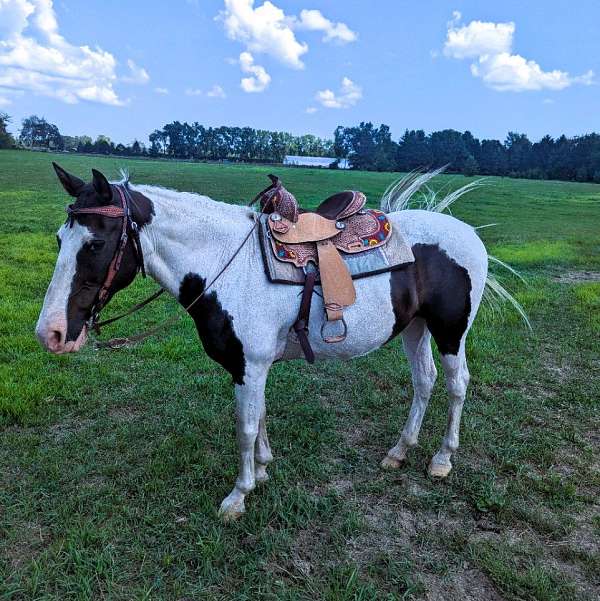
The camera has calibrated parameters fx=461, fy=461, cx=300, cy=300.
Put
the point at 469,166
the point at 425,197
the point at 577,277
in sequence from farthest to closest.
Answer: the point at 469,166 < the point at 577,277 < the point at 425,197

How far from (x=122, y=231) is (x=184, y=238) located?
359 millimetres

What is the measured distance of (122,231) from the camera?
7.68 ft

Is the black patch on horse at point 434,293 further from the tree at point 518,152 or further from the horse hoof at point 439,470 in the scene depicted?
the tree at point 518,152

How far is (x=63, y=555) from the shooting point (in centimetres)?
258

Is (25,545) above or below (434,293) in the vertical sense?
below

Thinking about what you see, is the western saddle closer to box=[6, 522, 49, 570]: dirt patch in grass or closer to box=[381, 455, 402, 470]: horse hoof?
box=[381, 455, 402, 470]: horse hoof

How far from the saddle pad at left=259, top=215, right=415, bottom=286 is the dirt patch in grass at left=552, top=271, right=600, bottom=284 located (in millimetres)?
7321

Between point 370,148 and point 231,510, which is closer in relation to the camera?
point 231,510

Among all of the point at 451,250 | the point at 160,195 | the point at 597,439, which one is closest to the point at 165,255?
the point at 160,195

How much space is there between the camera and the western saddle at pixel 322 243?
8.96 feet

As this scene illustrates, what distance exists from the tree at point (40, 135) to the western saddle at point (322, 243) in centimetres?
10931

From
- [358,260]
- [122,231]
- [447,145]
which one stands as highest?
[447,145]

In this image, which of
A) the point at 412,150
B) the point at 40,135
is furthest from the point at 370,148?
the point at 40,135

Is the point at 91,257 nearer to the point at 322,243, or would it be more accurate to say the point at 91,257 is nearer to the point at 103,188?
the point at 103,188
